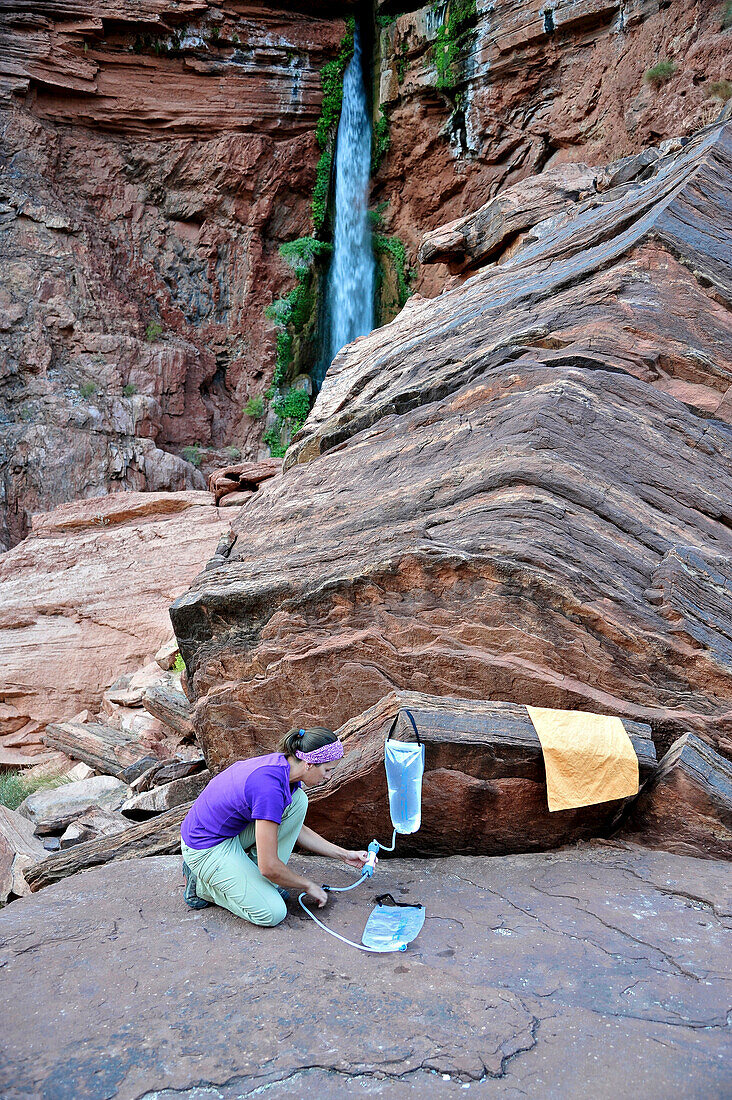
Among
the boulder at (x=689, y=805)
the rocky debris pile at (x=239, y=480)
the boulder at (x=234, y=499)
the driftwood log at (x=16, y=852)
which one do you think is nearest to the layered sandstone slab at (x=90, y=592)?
the boulder at (x=234, y=499)

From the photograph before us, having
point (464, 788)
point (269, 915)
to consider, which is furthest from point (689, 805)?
point (269, 915)

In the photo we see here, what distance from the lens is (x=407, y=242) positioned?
21.2 m

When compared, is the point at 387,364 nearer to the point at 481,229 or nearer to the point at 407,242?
the point at 481,229

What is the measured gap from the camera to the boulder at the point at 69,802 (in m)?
6.71

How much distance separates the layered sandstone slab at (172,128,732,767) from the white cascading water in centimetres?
1495

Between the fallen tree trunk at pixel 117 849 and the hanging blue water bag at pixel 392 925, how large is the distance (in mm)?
1588

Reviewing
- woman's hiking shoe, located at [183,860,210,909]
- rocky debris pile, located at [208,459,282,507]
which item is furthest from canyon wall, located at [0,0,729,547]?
woman's hiking shoe, located at [183,860,210,909]

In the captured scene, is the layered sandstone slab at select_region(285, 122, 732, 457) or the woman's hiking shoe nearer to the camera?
the woman's hiking shoe

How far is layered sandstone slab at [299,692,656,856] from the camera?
3.95m

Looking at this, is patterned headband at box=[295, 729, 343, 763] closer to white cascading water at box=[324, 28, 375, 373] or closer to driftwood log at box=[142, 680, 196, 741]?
driftwood log at box=[142, 680, 196, 741]

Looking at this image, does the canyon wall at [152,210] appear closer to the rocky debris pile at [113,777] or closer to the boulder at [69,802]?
the rocky debris pile at [113,777]

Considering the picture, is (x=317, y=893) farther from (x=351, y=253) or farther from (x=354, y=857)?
(x=351, y=253)

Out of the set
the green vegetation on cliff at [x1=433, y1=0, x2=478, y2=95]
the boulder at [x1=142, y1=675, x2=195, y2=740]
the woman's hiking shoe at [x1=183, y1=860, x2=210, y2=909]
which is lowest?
the boulder at [x1=142, y1=675, x2=195, y2=740]

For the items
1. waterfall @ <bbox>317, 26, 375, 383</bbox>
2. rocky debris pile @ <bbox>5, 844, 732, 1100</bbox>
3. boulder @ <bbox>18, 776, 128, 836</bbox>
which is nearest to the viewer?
rocky debris pile @ <bbox>5, 844, 732, 1100</bbox>
